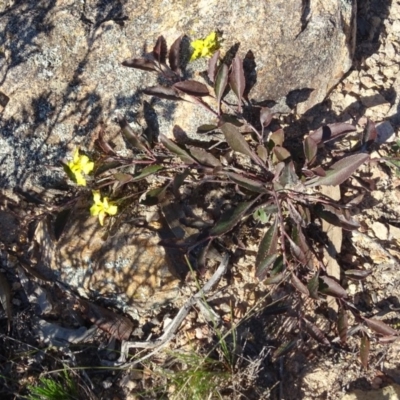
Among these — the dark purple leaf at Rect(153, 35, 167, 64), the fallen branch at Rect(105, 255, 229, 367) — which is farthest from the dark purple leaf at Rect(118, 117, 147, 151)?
the fallen branch at Rect(105, 255, 229, 367)

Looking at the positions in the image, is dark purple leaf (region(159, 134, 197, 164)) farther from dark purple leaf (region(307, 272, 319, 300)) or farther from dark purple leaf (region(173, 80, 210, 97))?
dark purple leaf (region(307, 272, 319, 300))

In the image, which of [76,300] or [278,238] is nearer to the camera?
[278,238]

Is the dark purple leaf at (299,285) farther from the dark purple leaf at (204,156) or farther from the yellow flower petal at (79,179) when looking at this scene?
the yellow flower petal at (79,179)

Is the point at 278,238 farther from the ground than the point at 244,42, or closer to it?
closer to it

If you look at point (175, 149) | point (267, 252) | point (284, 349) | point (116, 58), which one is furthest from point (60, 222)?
point (284, 349)

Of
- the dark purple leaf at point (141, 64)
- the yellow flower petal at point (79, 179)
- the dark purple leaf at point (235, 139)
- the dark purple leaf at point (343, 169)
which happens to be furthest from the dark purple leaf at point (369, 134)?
the yellow flower petal at point (79, 179)

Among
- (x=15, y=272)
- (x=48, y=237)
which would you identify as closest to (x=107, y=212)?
(x=48, y=237)

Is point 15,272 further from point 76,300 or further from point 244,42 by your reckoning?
point 244,42
